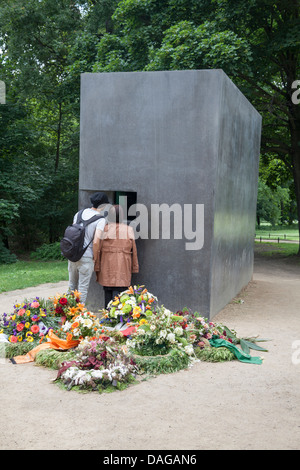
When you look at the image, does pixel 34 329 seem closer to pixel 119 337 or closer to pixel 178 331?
pixel 119 337

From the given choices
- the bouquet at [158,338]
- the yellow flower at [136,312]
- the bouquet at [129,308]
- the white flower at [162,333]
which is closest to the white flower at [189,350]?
the bouquet at [158,338]

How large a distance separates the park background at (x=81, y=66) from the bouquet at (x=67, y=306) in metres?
4.53

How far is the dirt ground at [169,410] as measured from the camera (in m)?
3.68

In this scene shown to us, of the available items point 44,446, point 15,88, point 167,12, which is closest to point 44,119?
point 15,88

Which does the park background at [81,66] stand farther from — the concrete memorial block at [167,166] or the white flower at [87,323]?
the white flower at [87,323]

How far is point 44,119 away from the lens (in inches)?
1035

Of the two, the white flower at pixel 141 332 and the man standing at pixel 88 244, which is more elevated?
the man standing at pixel 88 244

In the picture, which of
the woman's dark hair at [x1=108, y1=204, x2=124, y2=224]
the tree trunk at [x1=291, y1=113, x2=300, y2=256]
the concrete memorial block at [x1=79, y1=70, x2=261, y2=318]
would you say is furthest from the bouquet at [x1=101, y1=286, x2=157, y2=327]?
the tree trunk at [x1=291, y1=113, x2=300, y2=256]

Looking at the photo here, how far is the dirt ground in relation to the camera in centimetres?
368

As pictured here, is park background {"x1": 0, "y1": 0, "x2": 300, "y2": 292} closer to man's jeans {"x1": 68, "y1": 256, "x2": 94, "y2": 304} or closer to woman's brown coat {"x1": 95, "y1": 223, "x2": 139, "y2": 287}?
man's jeans {"x1": 68, "y1": 256, "x2": 94, "y2": 304}

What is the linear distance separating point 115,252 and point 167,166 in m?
1.57

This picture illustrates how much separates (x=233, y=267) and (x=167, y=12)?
933 cm

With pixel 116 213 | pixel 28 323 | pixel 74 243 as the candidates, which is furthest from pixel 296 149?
pixel 28 323
